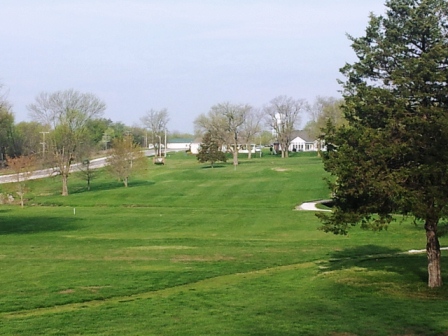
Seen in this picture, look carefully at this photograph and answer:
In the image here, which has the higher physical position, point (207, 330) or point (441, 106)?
point (441, 106)

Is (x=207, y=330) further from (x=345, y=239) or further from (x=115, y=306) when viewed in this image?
(x=345, y=239)

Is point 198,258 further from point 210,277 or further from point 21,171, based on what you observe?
point 21,171

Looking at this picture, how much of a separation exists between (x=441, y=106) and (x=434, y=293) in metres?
5.39

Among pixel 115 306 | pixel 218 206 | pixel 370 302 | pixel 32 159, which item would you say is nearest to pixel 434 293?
pixel 370 302

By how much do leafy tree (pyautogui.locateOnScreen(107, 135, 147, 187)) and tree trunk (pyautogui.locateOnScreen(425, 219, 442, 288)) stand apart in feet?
208

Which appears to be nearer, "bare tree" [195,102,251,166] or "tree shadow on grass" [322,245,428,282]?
"tree shadow on grass" [322,245,428,282]

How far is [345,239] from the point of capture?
113 feet

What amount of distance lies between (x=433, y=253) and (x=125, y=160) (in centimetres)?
6457

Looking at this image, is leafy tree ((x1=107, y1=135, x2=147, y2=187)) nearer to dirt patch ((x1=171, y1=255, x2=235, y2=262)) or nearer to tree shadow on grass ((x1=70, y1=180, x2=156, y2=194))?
tree shadow on grass ((x1=70, y1=180, x2=156, y2=194))

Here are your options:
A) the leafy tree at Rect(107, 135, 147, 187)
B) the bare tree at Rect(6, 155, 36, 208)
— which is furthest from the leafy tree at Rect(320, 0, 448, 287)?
the leafy tree at Rect(107, 135, 147, 187)

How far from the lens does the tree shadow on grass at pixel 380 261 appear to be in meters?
21.5

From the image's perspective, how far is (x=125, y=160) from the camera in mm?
79562

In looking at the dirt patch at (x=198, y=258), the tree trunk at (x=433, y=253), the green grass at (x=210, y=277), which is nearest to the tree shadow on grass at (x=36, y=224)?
the green grass at (x=210, y=277)

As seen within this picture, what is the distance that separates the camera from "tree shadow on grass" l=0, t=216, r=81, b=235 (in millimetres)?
41781
